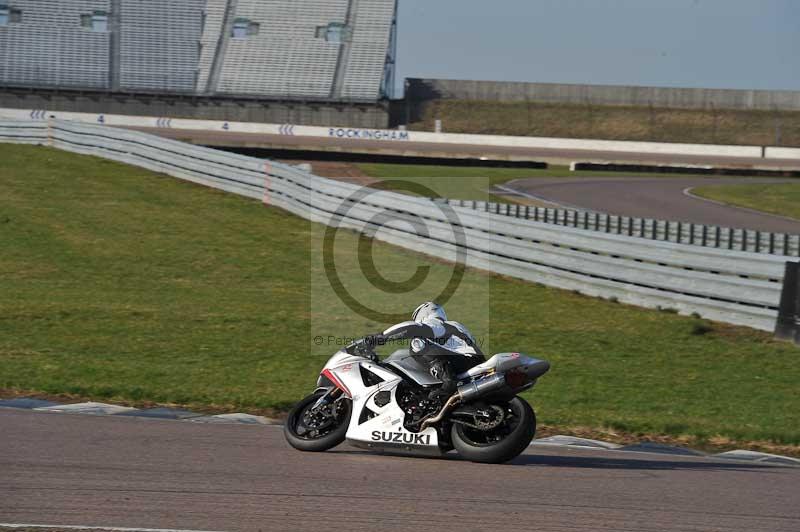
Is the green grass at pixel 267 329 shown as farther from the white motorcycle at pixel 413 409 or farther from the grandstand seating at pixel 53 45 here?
the grandstand seating at pixel 53 45

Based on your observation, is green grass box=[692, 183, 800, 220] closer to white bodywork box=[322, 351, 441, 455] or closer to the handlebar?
the handlebar

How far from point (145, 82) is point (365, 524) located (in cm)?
5751

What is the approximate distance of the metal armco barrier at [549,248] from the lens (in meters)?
13.6

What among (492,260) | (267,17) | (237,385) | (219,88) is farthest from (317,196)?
(267,17)

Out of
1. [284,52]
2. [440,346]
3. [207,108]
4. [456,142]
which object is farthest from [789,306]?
[284,52]

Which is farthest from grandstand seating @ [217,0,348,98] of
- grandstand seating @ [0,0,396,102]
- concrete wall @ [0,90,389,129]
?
concrete wall @ [0,90,389,129]

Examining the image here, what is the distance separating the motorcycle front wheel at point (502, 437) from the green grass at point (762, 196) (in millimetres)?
24584

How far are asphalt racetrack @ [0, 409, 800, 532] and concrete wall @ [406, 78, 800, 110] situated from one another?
61.7 metres

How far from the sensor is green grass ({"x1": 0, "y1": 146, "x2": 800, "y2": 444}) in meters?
10.0

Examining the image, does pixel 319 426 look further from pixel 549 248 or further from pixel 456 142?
pixel 456 142

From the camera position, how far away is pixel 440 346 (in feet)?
24.1

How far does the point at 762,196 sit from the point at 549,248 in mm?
21549

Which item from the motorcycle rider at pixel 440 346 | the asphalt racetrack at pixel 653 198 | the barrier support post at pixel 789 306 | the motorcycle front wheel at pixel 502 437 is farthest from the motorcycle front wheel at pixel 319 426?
the asphalt racetrack at pixel 653 198

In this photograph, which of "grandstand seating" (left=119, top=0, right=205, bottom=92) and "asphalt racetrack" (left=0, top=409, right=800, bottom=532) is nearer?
"asphalt racetrack" (left=0, top=409, right=800, bottom=532)
